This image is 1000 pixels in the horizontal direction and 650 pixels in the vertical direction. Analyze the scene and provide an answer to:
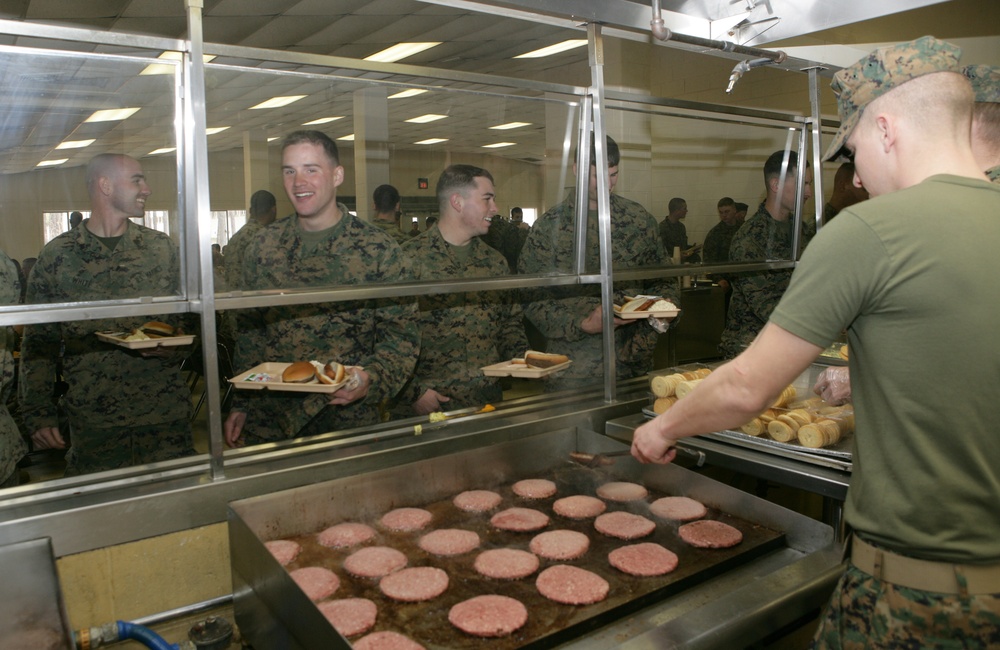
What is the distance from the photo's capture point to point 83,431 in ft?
9.39

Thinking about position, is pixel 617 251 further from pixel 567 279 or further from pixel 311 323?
pixel 311 323

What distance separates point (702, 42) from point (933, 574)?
1814mm

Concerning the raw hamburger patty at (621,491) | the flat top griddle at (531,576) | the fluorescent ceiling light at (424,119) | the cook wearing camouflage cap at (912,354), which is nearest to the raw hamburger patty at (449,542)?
the flat top griddle at (531,576)

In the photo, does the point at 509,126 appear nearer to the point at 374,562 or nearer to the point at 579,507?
the point at 579,507

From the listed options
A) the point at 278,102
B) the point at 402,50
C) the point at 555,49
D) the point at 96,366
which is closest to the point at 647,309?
the point at 278,102

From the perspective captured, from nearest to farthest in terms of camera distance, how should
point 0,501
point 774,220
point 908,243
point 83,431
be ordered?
1. point 908,243
2. point 0,501
3. point 83,431
4. point 774,220

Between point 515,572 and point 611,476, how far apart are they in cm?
53

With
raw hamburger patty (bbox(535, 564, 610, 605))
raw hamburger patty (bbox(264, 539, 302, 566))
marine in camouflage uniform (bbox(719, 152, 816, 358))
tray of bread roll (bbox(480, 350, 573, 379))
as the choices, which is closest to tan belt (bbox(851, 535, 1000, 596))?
raw hamburger patty (bbox(535, 564, 610, 605))

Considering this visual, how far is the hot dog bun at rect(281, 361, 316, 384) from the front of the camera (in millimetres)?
1835

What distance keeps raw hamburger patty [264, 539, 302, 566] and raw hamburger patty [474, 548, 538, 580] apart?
0.38 metres

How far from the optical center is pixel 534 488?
70.4 inches

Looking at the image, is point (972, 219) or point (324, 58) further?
point (324, 58)

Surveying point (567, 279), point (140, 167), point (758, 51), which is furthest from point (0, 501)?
point (758, 51)

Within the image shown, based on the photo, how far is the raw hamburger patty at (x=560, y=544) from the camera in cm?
148
